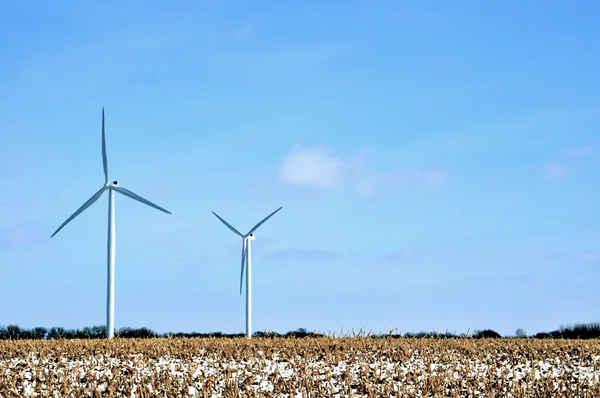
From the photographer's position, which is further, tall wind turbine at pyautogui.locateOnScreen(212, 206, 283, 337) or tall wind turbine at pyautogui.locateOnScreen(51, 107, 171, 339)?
Result: tall wind turbine at pyautogui.locateOnScreen(212, 206, 283, 337)

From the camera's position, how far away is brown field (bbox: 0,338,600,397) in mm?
19719

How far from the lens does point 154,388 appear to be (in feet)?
65.2

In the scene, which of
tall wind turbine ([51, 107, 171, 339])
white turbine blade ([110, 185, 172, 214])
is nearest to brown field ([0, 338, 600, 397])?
tall wind turbine ([51, 107, 171, 339])

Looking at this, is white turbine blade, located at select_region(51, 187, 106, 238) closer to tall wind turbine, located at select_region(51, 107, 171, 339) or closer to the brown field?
tall wind turbine, located at select_region(51, 107, 171, 339)

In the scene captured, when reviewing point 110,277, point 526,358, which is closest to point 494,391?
point 526,358

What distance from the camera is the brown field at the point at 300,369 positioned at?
64.7 ft

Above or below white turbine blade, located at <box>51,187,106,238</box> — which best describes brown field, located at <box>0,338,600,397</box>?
below

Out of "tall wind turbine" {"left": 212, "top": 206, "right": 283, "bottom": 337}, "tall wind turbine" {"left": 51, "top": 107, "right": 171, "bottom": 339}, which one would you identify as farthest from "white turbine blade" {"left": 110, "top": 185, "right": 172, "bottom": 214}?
"tall wind turbine" {"left": 212, "top": 206, "right": 283, "bottom": 337}

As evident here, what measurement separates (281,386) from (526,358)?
9.51 m

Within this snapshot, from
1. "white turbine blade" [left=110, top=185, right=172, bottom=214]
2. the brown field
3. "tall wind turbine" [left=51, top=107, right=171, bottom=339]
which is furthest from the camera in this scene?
"white turbine blade" [left=110, top=185, right=172, bottom=214]

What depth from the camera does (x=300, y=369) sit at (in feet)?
71.3

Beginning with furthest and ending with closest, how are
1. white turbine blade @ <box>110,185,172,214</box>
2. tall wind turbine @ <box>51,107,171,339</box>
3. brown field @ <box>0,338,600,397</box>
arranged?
white turbine blade @ <box>110,185,172,214</box>, tall wind turbine @ <box>51,107,171,339</box>, brown field @ <box>0,338,600,397</box>

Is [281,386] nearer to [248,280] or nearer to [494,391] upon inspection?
[494,391]

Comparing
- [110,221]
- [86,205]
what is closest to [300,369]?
[110,221]
